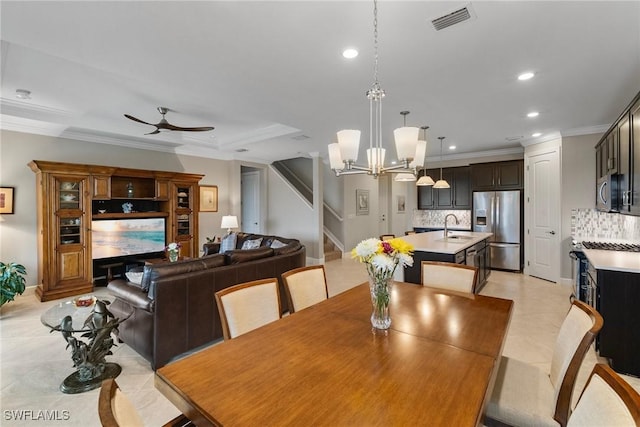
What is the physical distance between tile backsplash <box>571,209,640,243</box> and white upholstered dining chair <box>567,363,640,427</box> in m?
4.53

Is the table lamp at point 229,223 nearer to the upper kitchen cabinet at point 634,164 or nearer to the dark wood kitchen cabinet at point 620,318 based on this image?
the dark wood kitchen cabinet at point 620,318

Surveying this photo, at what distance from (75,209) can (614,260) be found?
275 inches

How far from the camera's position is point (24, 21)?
2012 millimetres

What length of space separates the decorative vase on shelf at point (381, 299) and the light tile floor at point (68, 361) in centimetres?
163

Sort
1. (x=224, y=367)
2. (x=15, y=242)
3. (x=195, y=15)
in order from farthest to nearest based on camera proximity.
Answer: (x=15, y=242) → (x=195, y=15) → (x=224, y=367)

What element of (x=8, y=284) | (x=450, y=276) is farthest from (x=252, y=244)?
(x=450, y=276)

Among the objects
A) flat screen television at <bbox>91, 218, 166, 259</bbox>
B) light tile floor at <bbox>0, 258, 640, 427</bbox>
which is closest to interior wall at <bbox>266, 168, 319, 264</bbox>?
flat screen television at <bbox>91, 218, 166, 259</bbox>

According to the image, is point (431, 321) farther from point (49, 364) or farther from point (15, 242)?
point (15, 242)

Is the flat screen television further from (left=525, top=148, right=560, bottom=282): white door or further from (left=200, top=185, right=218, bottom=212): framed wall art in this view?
(left=525, top=148, right=560, bottom=282): white door

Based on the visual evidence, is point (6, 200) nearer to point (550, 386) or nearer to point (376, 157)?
point (376, 157)

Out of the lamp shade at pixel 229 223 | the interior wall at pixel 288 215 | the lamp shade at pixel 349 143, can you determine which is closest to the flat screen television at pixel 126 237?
the lamp shade at pixel 229 223

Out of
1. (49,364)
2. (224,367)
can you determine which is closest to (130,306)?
(49,364)

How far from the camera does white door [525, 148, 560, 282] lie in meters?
5.14

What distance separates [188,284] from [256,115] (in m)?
2.52
